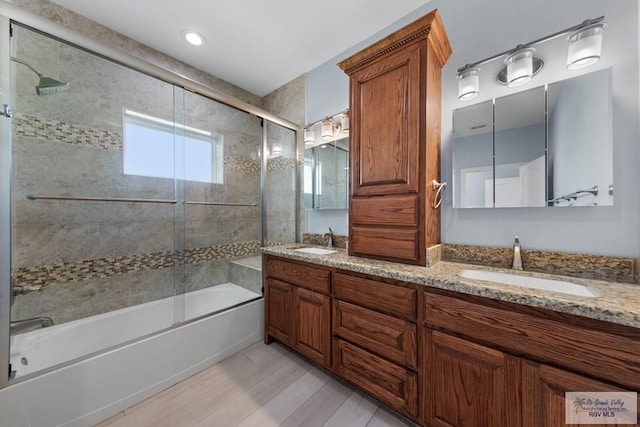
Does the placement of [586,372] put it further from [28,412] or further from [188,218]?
[188,218]

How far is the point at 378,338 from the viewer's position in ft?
4.19

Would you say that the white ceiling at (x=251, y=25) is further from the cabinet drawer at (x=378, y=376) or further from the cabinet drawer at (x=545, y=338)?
the cabinet drawer at (x=378, y=376)

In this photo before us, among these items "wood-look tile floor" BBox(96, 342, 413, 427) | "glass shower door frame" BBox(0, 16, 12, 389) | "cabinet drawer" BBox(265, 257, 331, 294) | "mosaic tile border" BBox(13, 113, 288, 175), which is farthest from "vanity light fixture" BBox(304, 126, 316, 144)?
"wood-look tile floor" BBox(96, 342, 413, 427)

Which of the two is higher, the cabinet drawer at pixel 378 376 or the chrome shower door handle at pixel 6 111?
the chrome shower door handle at pixel 6 111

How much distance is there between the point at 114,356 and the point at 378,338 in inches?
60.7

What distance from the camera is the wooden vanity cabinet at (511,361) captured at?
745 millimetres

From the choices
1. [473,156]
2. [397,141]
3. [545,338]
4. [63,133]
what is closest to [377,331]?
[545,338]

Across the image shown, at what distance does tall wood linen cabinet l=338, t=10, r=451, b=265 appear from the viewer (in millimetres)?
1330

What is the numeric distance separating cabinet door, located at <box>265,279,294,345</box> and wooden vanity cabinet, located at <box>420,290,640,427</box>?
1.01 m

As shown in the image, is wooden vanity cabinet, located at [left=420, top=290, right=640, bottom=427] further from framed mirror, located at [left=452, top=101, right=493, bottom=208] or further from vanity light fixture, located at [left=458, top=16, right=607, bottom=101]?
vanity light fixture, located at [left=458, top=16, right=607, bottom=101]

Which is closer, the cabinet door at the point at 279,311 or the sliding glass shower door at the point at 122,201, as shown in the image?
the sliding glass shower door at the point at 122,201

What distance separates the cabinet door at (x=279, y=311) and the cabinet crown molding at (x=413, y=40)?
1.72 meters

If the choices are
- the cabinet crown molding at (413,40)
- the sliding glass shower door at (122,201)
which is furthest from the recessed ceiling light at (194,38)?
the cabinet crown molding at (413,40)

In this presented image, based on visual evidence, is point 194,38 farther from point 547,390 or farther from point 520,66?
point 547,390
